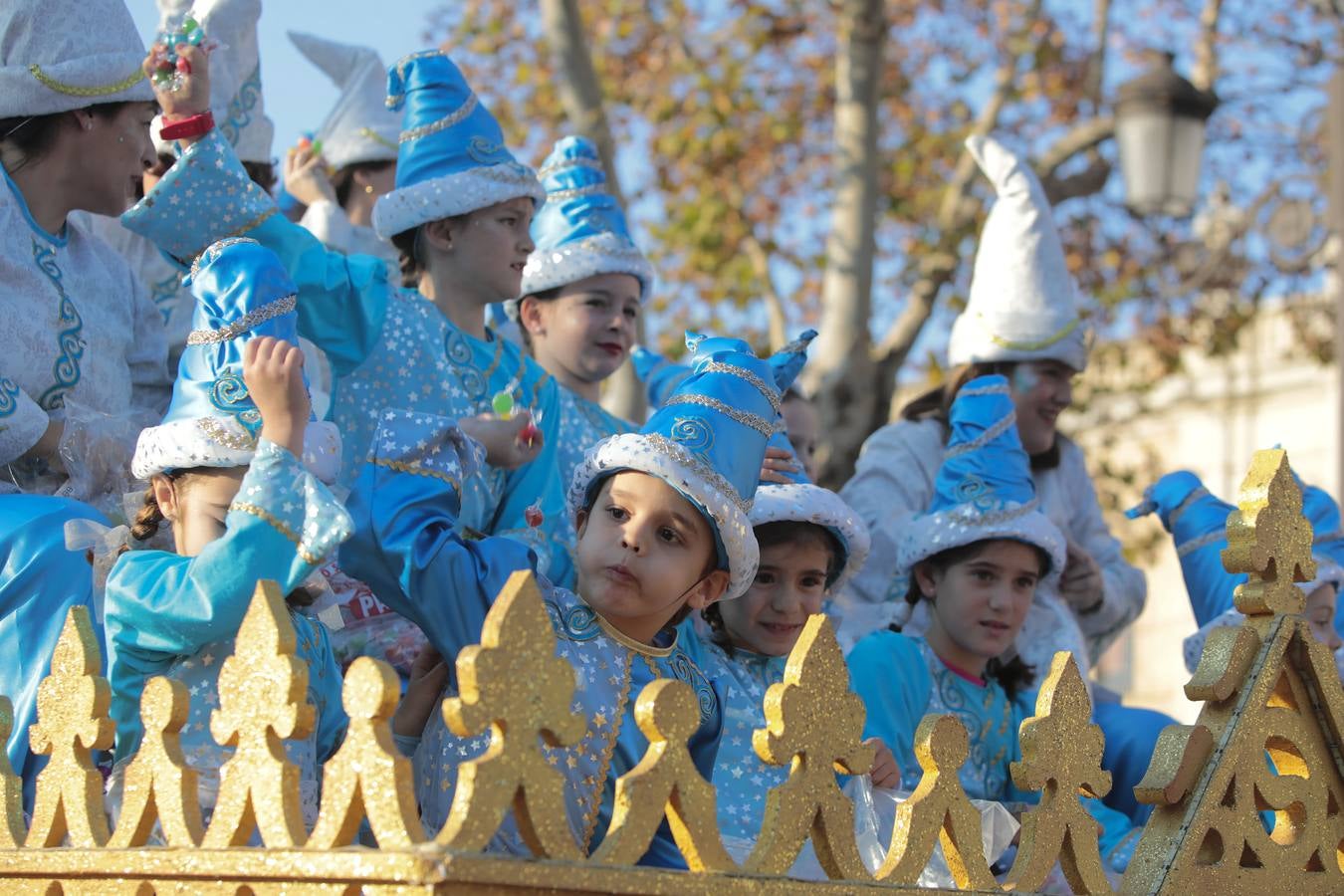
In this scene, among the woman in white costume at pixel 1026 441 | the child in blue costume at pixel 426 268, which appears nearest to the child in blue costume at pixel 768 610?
the child in blue costume at pixel 426 268

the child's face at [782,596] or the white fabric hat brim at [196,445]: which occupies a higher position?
the white fabric hat brim at [196,445]

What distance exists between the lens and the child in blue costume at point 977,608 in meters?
4.61

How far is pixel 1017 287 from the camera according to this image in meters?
6.08

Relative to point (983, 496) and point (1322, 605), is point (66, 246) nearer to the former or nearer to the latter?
point (983, 496)

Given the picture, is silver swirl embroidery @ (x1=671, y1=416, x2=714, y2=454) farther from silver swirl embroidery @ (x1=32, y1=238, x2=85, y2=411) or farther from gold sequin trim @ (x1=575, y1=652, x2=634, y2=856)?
silver swirl embroidery @ (x1=32, y1=238, x2=85, y2=411)

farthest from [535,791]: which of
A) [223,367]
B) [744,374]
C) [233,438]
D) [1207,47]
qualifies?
[1207,47]

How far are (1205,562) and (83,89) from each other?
3.06 m

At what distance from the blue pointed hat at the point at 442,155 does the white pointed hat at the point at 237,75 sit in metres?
0.64

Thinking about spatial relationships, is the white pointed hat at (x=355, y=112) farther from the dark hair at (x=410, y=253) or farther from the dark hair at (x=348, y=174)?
the dark hair at (x=410, y=253)

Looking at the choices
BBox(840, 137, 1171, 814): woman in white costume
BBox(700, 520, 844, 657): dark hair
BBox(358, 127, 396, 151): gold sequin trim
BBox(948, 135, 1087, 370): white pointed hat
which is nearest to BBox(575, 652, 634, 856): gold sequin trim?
BBox(700, 520, 844, 657): dark hair

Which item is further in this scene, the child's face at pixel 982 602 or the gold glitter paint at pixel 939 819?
the child's face at pixel 982 602

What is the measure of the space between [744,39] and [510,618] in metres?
11.4

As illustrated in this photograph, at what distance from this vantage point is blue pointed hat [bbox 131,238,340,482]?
10.4 ft

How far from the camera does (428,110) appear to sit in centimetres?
477
